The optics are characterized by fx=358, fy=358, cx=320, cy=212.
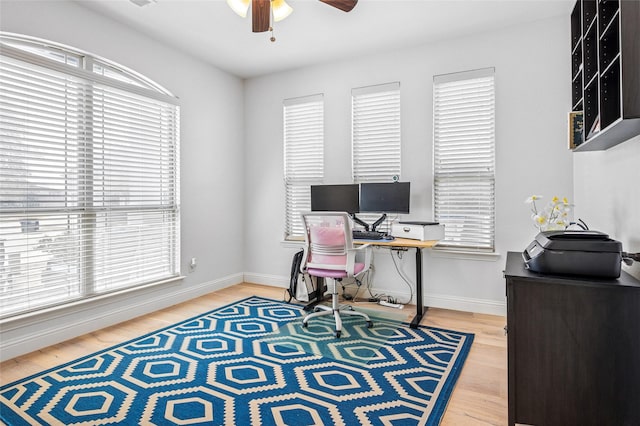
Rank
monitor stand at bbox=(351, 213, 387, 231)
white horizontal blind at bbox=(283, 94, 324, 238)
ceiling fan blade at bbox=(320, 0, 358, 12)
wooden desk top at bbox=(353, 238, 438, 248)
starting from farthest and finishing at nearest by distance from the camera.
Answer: white horizontal blind at bbox=(283, 94, 324, 238), monitor stand at bbox=(351, 213, 387, 231), wooden desk top at bbox=(353, 238, 438, 248), ceiling fan blade at bbox=(320, 0, 358, 12)

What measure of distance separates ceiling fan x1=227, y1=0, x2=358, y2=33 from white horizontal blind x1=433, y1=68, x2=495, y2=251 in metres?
1.62

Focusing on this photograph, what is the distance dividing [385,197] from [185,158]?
2.26 m

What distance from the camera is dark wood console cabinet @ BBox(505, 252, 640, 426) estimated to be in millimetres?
1471

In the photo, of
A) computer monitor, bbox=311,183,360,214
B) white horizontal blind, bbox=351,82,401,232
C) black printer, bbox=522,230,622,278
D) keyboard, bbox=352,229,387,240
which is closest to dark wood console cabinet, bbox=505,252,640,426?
black printer, bbox=522,230,622,278

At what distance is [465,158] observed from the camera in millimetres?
3586

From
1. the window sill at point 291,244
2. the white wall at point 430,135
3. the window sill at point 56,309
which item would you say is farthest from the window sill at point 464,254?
the window sill at point 56,309

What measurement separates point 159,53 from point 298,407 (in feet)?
11.6

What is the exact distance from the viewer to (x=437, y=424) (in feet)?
5.91

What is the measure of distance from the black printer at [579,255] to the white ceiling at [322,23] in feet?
7.54

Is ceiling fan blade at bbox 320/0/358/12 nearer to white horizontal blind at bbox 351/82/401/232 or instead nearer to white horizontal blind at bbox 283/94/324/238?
white horizontal blind at bbox 351/82/401/232

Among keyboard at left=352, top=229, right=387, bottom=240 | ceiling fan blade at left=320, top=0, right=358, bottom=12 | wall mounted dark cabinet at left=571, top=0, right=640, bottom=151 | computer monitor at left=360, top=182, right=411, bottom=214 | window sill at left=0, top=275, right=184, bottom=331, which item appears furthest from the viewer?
computer monitor at left=360, top=182, right=411, bottom=214

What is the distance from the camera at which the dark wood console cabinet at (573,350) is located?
1471mm

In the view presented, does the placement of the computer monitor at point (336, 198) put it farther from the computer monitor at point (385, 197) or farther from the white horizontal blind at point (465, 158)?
the white horizontal blind at point (465, 158)

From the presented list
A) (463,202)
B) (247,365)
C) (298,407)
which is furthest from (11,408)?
(463,202)
